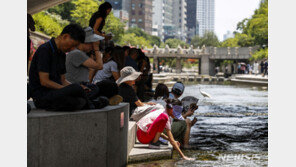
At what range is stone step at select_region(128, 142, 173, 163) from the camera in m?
5.12

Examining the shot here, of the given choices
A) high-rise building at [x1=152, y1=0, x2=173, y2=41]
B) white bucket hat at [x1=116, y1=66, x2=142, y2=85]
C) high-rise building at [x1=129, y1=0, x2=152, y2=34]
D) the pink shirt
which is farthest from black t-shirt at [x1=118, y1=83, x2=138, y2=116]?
high-rise building at [x1=152, y1=0, x2=173, y2=41]

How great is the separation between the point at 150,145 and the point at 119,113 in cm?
132

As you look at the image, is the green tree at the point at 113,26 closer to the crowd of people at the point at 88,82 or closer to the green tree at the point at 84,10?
the green tree at the point at 84,10

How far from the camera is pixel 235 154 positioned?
6086mm

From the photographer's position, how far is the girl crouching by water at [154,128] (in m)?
5.24

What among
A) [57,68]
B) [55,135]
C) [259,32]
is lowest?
[55,135]

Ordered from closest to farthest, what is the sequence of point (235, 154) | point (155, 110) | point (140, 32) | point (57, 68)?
point (57, 68), point (155, 110), point (235, 154), point (140, 32)

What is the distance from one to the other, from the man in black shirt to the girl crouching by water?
4.73ft

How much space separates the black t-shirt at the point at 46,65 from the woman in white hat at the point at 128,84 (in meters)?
1.39

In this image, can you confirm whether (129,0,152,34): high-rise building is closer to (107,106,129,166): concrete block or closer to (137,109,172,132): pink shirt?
(137,109,172,132): pink shirt

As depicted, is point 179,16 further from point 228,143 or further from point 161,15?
point 228,143

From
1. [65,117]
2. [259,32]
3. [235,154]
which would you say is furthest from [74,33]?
[259,32]

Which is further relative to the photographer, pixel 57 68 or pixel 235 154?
pixel 235 154

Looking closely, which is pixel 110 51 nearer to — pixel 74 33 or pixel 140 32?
pixel 74 33
